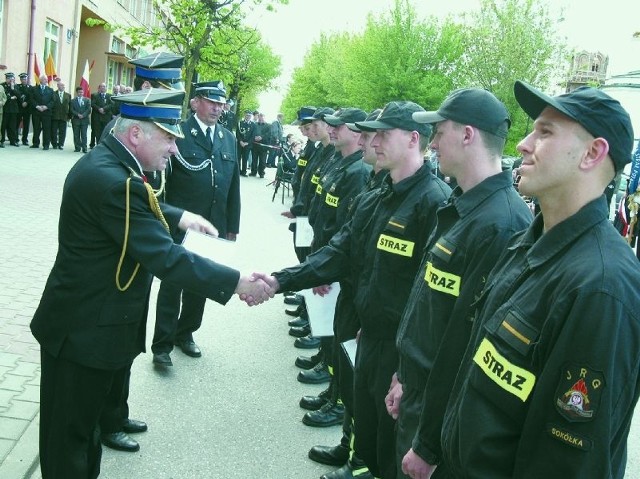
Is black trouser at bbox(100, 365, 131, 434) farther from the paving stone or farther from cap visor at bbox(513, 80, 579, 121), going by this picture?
cap visor at bbox(513, 80, 579, 121)

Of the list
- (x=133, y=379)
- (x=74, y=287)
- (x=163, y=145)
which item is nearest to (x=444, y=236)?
(x=163, y=145)

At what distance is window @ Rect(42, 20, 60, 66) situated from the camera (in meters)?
25.6

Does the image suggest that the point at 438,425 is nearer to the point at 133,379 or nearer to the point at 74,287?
the point at 74,287

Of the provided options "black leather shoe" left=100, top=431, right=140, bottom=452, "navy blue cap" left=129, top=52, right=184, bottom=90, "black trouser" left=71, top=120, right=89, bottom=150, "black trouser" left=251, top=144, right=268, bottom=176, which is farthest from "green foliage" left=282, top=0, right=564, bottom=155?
"black leather shoe" left=100, top=431, right=140, bottom=452

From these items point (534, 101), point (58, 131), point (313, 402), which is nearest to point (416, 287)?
point (534, 101)

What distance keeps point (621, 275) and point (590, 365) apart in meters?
0.25

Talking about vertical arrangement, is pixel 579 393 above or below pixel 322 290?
above

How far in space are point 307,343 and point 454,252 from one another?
13.7 ft

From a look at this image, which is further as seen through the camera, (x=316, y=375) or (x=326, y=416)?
(x=316, y=375)

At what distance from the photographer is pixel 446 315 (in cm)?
275

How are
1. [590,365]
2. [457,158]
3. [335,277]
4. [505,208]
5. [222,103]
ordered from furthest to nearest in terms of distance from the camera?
[222,103] → [335,277] → [457,158] → [505,208] → [590,365]

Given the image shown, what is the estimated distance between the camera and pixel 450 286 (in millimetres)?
2715

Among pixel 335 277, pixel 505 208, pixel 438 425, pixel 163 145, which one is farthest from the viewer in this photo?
pixel 335 277

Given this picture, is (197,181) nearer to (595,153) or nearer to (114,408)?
(114,408)
